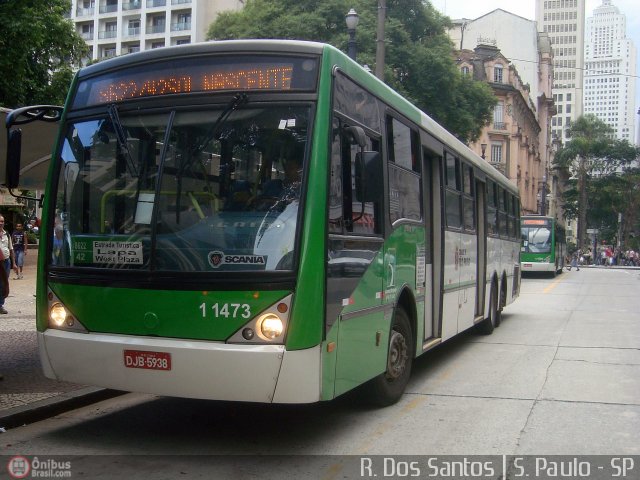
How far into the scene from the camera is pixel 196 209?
17.1 ft

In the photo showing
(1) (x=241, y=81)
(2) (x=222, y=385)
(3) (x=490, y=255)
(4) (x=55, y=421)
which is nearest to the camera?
(2) (x=222, y=385)

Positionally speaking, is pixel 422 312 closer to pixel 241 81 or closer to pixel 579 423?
pixel 579 423

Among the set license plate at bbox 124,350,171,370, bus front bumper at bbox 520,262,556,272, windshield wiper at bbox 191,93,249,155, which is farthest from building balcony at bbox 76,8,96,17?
license plate at bbox 124,350,171,370

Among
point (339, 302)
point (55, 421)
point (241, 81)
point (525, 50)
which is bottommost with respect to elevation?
point (55, 421)

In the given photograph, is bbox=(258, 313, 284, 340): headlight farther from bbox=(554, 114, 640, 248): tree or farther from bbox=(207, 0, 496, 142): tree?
bbox=(554, 114, 640, 248): tree

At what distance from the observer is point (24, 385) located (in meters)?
7.27

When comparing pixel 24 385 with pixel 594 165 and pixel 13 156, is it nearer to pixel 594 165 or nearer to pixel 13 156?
pixel 13 156

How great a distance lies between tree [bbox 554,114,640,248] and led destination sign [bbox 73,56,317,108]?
74.0 metres


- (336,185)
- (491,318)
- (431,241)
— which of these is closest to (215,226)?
(336,185)

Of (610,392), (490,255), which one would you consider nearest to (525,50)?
(490,255)

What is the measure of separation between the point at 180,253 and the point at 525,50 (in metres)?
71.6

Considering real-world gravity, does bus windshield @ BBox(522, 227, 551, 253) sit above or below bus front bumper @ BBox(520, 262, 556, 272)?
above

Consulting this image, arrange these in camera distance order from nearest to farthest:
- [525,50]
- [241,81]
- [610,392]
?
1. [241,81]
2. [610,392]
3. [525,50]

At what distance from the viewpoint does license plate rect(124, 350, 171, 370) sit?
200 inches
